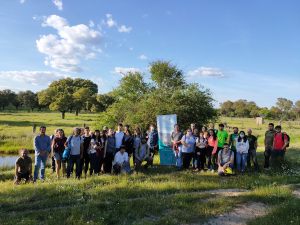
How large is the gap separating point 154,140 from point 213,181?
3.81m

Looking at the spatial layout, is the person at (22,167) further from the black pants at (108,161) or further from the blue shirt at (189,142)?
the blue shirt at (189,142)

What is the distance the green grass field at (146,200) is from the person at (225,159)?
0.45 m

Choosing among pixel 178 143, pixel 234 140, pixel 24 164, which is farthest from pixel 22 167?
pixel 234 140

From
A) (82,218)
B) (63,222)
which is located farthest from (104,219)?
(63,222)

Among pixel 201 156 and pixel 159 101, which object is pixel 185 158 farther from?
pixel 159 101

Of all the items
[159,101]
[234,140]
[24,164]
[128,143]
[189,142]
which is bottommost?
[24,164]

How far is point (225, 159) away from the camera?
8.55m

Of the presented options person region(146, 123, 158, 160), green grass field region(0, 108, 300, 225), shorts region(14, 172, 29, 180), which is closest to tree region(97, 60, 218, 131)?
person region(146, 123, 158, 160)

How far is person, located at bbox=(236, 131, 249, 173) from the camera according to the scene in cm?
873

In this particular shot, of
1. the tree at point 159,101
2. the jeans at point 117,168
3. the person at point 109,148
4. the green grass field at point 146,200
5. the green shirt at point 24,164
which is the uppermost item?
the tree at point 159,101

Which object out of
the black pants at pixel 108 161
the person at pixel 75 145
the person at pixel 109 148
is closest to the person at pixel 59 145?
the person at pixel 75 145

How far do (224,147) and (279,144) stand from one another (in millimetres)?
2643

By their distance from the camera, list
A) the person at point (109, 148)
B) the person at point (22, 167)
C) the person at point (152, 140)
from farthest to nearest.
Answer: the person at point (152, 140)
the person at point (109, 148)
the person at point (22, 167)

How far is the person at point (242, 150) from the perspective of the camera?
28.6ft
